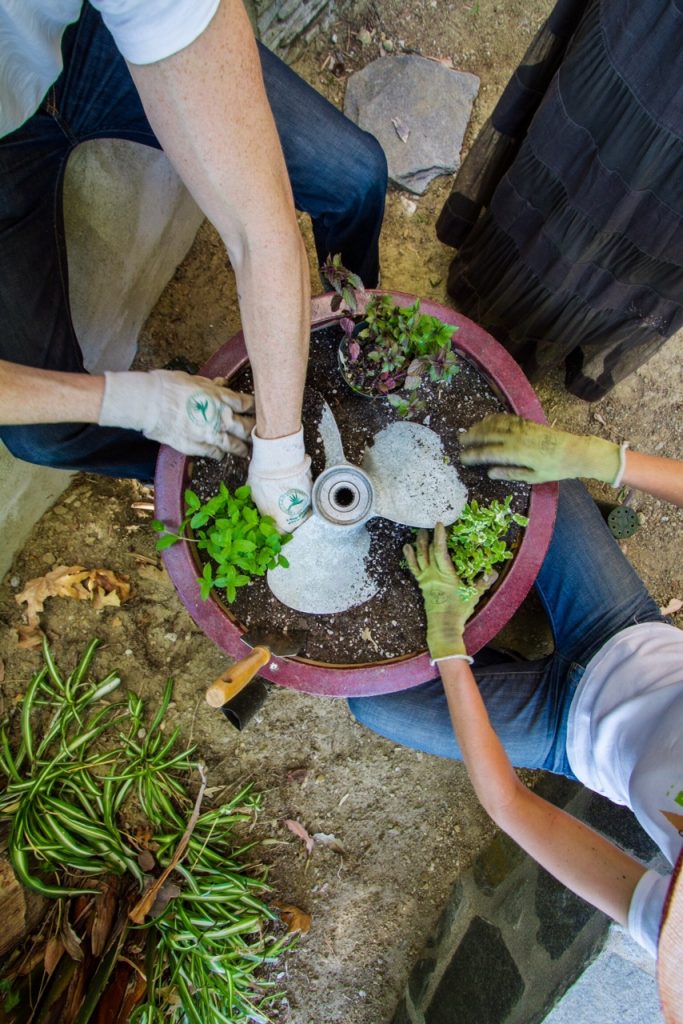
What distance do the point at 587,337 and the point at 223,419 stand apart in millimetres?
1239

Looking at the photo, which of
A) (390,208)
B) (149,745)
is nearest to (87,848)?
(149,745)

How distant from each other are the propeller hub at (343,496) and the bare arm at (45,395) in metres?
0.55

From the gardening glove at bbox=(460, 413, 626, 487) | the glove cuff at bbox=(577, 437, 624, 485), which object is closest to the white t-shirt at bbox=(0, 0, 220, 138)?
the gardening glove at bbox=(460, 413, 626, 487)

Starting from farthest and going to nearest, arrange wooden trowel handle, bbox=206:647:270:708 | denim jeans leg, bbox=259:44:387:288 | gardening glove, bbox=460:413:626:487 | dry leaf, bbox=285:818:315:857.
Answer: dry leaf, bbox=285:818:315:857 < denim jeans leg, bbox=259:44:387:288 < gardening glove, bbox=460:413:626:487 < wooden trowel handle, bbox=206:647:270:708

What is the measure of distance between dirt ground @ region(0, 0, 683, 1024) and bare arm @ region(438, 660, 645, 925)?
812mm

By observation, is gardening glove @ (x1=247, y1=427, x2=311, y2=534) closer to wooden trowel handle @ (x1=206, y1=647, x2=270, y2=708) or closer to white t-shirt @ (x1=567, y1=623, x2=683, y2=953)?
wooden trowel handle @ (x1=206, y1=647, x2=270, y2=708)

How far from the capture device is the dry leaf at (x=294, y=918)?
6.88 feet

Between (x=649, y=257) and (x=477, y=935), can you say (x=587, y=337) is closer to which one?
(x=649, y=257)

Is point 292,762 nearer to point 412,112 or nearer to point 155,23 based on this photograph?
point 155,23

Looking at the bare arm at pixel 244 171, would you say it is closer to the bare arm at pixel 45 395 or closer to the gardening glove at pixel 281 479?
the gardening glove at pixel 281 479

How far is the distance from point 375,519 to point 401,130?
1.74 meters

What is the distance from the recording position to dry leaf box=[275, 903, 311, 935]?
210cm

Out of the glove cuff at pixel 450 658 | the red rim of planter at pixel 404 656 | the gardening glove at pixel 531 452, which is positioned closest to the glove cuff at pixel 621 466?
the gardening glove at pixel 531 452

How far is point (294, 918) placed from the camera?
2.11 metres
